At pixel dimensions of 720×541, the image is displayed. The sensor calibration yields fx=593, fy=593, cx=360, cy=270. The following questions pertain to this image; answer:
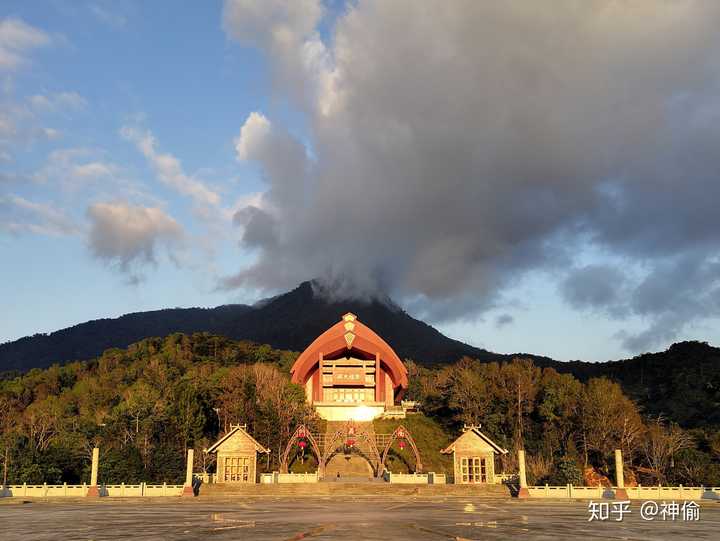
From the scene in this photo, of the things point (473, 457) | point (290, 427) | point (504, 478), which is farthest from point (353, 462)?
point (504, 478)

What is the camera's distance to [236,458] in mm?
36438

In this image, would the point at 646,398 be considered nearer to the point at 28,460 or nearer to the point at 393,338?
the point at 28,460

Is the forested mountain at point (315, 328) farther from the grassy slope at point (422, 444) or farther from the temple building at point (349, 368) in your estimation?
the grassy slope at point (422, 444)

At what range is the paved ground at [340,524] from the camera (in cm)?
1503

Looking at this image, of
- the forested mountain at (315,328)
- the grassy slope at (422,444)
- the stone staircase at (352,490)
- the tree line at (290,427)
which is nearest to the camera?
the stone staircase at (352,490)

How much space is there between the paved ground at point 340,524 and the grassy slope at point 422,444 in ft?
60.6

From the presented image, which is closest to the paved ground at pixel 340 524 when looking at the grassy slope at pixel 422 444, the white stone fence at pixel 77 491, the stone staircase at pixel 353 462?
the white stone fence at pixel 77 491

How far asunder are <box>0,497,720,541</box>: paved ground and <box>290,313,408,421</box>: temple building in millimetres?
33615

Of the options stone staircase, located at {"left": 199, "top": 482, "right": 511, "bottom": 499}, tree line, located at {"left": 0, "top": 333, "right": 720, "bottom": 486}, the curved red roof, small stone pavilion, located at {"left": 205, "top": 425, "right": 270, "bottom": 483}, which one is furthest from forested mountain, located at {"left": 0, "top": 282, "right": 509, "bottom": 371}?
stone staircase, located at {"left": 199, "top": 482, "right": 511, "bottom": 499}

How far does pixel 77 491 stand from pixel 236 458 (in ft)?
29.0

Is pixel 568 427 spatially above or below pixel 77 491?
above

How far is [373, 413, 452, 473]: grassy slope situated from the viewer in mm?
44094

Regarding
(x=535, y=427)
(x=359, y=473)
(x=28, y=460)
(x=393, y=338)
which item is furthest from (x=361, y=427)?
(x=393, y=338)

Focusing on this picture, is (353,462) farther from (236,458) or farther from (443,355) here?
(443,355)
